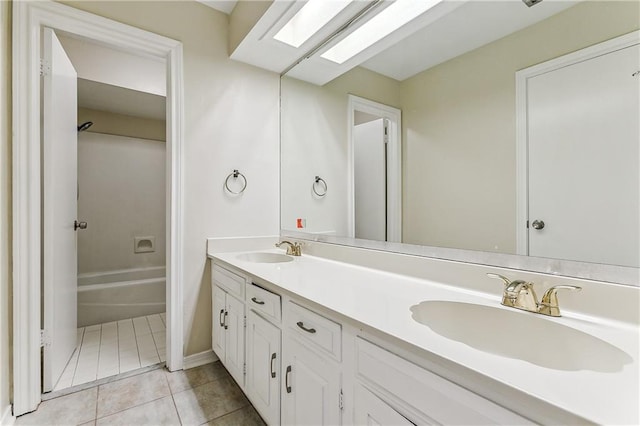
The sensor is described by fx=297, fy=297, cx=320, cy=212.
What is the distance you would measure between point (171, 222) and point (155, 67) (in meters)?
1.73

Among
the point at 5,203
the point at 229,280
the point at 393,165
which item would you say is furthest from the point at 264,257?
the point at 5,203

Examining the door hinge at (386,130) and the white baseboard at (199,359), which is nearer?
the door hinge at (386,130)

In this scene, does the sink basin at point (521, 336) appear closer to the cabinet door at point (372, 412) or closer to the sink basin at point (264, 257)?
the cabinet door at point (372, 412)

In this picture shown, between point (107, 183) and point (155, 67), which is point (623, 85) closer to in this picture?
point (155, 67)

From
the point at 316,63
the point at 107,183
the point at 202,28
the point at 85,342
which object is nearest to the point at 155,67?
the point at 202,28

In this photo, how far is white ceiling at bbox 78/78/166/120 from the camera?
262 centimetres

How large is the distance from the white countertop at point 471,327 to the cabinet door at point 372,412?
0.65 feet

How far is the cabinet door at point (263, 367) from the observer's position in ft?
4.08

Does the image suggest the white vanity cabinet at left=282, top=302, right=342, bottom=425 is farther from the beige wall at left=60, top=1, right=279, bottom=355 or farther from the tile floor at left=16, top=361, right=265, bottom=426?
the beige wall at left=60, top=1, right=279, bottom=355

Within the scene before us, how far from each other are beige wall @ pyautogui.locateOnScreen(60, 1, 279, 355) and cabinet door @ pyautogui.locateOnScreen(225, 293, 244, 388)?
414 mm

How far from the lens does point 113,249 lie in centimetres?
338

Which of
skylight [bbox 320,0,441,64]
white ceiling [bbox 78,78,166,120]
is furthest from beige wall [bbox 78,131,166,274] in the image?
skylight [bbox 320,0,441,64]

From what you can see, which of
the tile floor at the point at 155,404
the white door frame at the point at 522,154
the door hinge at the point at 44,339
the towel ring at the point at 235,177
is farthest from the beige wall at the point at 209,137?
the white door frame at the point at 522,154

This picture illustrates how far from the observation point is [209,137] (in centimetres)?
205
